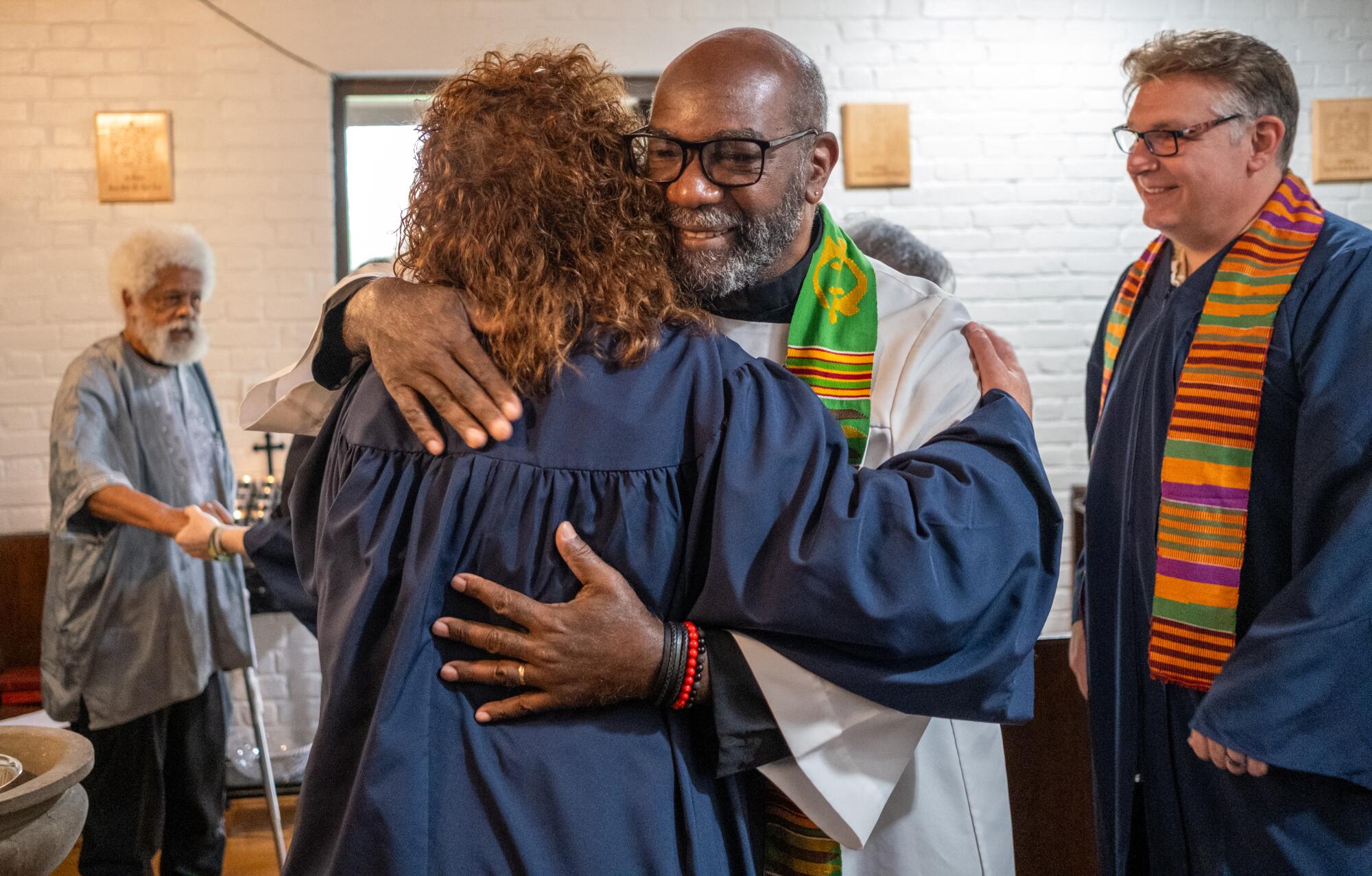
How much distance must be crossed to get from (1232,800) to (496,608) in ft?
4.73

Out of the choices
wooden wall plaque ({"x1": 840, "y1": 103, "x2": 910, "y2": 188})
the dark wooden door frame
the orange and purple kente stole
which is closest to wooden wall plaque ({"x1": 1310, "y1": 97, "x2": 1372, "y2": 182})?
wooden wall plaque ({"x1": 840, "y1": 103, "x2": 910, "y2": 188})

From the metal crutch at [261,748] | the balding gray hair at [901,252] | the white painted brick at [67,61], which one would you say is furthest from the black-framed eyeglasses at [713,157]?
the white painted brick at [67,61]

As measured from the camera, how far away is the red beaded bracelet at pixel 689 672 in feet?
4.15

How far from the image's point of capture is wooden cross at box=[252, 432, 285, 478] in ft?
14.6

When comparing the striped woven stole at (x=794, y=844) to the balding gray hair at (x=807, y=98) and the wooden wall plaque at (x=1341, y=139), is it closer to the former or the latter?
the balding gray hair at (x=807, y=98)

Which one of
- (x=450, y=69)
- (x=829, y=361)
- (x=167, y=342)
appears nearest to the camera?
(x=829, y=361)

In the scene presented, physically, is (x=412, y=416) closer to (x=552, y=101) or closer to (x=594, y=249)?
(x=594, y=249)

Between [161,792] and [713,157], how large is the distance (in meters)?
2.72

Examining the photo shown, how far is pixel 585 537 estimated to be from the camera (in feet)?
4.10

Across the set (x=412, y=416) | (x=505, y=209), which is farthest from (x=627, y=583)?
(x=505, y=209)

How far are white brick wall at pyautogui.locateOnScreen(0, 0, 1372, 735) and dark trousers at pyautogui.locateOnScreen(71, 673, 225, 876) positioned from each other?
4.80 ft

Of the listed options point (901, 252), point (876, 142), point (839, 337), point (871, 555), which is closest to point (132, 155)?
point (876, 142)

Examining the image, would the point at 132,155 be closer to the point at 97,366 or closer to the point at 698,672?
the point at 97,366

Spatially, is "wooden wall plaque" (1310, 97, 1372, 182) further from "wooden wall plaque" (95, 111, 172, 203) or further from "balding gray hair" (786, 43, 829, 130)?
"wooden wall plaque" (95, 111, 172, 203)
